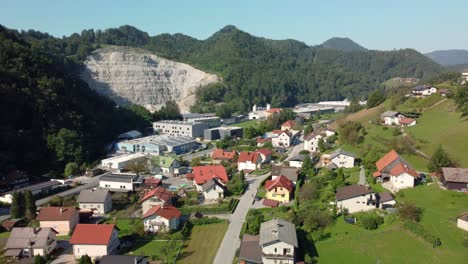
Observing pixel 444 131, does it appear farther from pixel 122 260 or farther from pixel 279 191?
pixel 122 260

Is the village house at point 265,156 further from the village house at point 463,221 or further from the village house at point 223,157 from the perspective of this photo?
the village house at point 463,221

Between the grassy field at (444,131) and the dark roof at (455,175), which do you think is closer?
the dark roof at (455,175)

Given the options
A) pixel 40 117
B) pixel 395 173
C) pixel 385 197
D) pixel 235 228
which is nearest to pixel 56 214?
pixel 235 228

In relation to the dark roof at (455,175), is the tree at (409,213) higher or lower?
lower

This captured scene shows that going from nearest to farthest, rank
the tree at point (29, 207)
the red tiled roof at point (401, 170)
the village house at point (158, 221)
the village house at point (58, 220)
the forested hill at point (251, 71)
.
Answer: the village house at point (158, 221)
the village house at point (58, 220)
the tree at point (29, 207)
the red tiled roof at point (401, 170)
the forested hill at point (251, 71)

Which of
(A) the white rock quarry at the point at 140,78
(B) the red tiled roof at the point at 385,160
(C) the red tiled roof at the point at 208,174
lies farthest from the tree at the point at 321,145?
(A) the white rock quarry at the point at 140,78

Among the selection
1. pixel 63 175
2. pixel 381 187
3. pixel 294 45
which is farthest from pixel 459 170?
pixel 294 45
